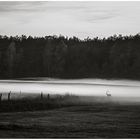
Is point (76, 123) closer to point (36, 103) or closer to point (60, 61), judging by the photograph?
point (36, 103)

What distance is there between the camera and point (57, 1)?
11344mm

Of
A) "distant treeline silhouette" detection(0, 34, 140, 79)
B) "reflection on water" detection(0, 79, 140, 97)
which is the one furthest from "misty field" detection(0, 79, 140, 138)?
"distant treeline silhouette" detection(0, 34, 140, 79)

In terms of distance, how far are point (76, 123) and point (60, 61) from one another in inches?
177

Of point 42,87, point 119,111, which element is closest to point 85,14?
point 119,111

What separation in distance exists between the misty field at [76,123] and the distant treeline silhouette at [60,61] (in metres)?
1.43

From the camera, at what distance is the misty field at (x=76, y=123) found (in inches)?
398

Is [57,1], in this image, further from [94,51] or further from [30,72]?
[94,51]

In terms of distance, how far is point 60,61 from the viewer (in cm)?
1509

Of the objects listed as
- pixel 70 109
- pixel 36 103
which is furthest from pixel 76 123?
pixel 36 103

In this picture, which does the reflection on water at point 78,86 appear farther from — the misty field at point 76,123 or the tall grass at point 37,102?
the misty field at point 76,123

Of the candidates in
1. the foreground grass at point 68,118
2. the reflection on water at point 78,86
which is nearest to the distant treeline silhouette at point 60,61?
the reflection on water at point 78,86

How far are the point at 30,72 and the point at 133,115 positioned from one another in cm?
474

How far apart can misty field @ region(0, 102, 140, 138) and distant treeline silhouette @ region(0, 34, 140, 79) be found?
4.69ft

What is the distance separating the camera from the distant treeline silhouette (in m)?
13.2
